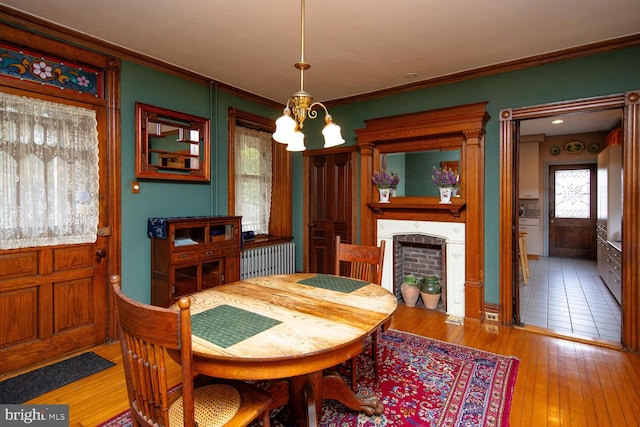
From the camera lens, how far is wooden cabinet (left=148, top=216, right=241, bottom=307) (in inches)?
121

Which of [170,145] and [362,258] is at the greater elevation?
[170,145]

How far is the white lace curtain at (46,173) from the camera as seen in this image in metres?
2.47

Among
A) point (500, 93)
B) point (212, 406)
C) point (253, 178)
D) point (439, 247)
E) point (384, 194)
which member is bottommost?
point (212, 406)

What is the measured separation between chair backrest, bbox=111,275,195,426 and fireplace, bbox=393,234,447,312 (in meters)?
3.30

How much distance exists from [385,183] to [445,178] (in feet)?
2.28

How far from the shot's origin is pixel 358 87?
407 centimetres

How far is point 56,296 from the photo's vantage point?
2.72 meters

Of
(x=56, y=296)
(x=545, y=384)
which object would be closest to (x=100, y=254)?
(x=56, y=296)

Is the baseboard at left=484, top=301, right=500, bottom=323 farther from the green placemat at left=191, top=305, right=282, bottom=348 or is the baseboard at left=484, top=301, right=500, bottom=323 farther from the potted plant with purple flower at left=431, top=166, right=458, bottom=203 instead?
the green placemat at left=191, top=305, right=282, bottom=348

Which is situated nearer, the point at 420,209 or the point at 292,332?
the point at 292,332

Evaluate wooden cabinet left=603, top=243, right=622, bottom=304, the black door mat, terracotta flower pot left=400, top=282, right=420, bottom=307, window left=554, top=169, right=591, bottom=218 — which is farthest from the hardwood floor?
window left=554, top=169, right=591, bottom=218

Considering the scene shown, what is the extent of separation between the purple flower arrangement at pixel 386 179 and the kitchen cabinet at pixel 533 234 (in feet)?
16.2

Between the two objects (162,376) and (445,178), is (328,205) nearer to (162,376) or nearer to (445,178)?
(445,178)

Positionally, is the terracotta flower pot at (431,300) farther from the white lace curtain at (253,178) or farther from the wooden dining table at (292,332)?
the white lace curtain at (253,178)
